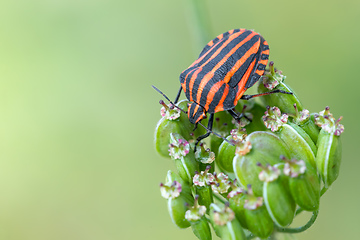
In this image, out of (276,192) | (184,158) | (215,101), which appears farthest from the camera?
(215,101)

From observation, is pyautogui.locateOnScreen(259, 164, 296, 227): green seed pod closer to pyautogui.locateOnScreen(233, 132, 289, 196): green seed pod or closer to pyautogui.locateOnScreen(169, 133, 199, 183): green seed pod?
pyautogui.locateOnScreen(233, 132, 289, 196): green seed pod

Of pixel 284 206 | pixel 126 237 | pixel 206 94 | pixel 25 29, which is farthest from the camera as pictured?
pixel 25 29

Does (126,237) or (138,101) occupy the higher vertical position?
(138,101)

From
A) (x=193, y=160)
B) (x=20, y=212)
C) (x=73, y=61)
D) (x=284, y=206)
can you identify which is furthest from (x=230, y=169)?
(x=73, y=61)

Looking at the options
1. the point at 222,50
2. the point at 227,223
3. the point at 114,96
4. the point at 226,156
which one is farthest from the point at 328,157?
the point at 114,96

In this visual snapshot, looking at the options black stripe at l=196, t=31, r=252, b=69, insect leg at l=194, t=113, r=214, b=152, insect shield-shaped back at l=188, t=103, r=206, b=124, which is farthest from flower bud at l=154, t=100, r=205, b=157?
black stripe at l=196, t=31, r=252, b=69

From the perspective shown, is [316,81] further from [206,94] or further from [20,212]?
[20,212]

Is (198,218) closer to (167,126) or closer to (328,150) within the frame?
(167,126)
